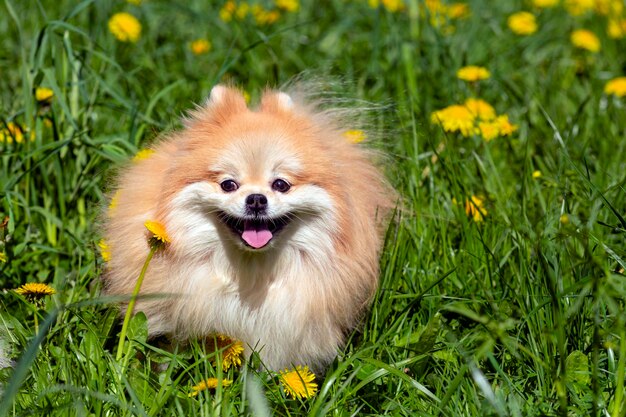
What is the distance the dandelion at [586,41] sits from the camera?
249 inches

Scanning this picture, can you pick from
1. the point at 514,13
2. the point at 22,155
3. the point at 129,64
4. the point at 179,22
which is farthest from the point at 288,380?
the point at 514,13

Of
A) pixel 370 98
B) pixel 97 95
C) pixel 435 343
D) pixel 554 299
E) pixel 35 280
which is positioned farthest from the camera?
pixel 370 98

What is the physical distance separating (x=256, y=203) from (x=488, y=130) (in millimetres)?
1879

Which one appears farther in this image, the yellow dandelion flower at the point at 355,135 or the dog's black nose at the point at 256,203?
the yellow dandelion flower at the point at 355,135

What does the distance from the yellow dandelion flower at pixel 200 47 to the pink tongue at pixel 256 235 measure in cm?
282

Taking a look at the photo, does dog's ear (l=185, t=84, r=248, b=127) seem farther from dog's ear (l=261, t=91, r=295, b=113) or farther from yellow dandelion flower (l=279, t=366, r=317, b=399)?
yellow dandelion flower (l=279, t=366, r=317, b=399)

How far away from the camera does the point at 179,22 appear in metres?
6.52

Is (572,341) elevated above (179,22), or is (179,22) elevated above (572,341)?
(179,22)

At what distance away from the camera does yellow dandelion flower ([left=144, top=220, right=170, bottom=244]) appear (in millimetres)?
3211

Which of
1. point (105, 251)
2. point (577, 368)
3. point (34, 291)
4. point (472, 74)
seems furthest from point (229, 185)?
point (472, 74)

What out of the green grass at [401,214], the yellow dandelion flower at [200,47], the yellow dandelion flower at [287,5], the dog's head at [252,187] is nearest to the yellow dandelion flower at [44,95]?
the green grass at [401,214]

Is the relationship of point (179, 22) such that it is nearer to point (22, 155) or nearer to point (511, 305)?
point (22, 155)

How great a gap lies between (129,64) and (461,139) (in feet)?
6.82

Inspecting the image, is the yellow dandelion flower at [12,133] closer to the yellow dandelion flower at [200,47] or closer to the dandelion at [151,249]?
the dandelion at [151,249]
